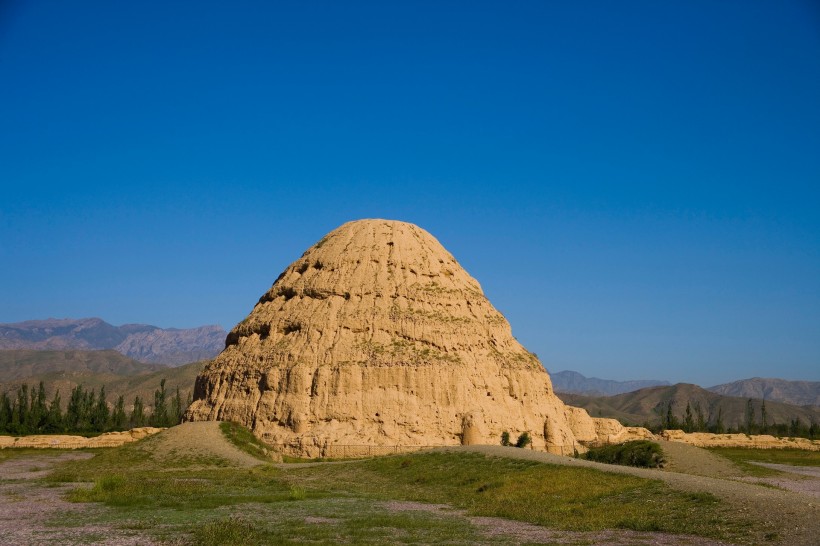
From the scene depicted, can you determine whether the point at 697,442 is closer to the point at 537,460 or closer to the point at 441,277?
the point at 441,277

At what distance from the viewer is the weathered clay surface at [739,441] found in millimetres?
75562

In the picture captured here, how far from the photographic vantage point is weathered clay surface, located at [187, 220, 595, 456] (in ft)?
161

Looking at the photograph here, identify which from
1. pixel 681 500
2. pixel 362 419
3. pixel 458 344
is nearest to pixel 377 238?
pixel 458 344

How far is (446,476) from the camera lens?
34.7m

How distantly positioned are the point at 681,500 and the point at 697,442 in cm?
5931

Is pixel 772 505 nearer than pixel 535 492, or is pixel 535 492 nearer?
pixel 772 505

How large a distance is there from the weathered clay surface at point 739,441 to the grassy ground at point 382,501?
47046mm

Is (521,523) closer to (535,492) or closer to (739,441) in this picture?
(535,492)

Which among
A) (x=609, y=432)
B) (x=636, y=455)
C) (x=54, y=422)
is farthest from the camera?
(x=54, y=422)

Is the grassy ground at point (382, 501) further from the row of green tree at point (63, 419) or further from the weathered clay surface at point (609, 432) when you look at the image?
the row of green tree at point (63, 419)

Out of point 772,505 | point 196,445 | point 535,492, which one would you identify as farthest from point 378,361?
point 772,505

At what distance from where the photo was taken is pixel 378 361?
5062cm

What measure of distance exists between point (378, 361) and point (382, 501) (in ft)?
73.3

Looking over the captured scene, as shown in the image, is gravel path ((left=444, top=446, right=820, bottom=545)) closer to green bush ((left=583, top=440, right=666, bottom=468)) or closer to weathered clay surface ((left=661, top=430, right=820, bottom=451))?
green bush ((left=583, top=440, right=666, bottom=468))
